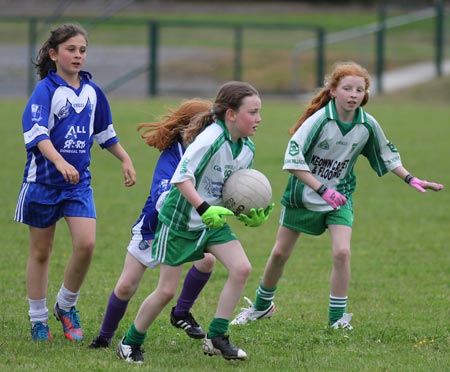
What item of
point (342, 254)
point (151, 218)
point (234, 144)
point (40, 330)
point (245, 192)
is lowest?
point (40, 330)

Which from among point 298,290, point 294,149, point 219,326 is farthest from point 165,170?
point 298,290

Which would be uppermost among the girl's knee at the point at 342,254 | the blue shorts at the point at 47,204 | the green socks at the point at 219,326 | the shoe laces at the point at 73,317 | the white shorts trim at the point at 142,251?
the blue shorts at the point at 47,204

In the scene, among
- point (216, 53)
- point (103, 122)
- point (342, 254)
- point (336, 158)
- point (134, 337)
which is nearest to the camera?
point (134, 337)

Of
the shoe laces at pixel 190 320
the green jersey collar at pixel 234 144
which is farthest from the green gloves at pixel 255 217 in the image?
the shoe laces at pixel 190 320

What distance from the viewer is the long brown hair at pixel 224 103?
5320mm

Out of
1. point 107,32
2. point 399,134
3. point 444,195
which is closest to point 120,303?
point 444,195

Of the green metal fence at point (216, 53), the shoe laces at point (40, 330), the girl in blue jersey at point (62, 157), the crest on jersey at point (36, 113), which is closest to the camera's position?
the crest on jersey at point (36, 113)

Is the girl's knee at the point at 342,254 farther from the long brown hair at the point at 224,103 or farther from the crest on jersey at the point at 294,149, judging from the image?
the long brown hair at the point at 224,103

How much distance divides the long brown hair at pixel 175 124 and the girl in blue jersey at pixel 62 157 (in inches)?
17.7

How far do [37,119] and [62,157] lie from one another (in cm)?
28

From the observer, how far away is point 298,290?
7.89 m

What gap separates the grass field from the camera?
5.50 meters

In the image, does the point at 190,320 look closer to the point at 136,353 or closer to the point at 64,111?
the point at 136,353

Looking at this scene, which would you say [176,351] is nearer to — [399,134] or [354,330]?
[354,330]
